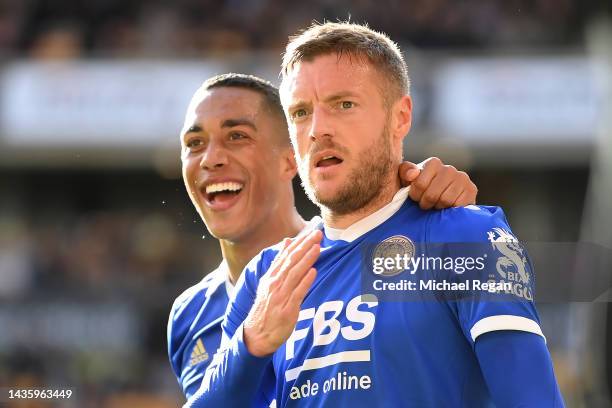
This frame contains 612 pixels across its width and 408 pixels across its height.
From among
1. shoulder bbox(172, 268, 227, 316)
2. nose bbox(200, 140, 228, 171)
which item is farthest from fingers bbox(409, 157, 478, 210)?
shoulder bbox(172, 268, 227, 316)

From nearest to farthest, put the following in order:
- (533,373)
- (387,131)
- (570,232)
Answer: (533,373), (387,131), (570,232)

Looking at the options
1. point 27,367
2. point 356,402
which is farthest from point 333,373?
point 27,367

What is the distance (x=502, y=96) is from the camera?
44.2 feet

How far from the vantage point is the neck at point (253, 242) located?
4.16 metres

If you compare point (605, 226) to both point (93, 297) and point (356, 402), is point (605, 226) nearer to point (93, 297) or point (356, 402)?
point (93, 297)

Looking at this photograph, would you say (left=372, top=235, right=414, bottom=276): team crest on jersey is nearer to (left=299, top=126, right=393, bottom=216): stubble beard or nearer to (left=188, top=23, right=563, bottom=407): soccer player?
(left=188, top=23, right=563, bottom=407): soccer player

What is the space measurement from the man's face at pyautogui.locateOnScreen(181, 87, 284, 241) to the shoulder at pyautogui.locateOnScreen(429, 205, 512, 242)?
143 cm

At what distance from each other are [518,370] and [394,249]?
0.48 m

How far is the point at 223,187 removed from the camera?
13.4 ft

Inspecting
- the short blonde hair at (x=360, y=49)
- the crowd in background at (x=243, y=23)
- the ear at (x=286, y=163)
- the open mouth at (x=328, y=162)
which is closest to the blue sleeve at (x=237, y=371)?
the open mouth at (x=328, y=162)

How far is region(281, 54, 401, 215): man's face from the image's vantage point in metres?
2.80

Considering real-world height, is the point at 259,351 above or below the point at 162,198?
below

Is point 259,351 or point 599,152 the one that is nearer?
point 259,351

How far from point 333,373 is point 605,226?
10975 millimetres
